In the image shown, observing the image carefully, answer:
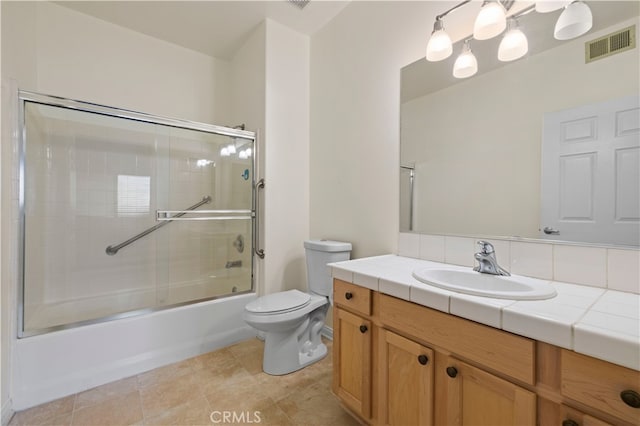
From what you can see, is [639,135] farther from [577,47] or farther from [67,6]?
[67,6]

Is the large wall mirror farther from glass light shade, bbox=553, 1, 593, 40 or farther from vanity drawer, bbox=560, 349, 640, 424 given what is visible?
vanity drawer, bbox=560, 349, 640, 424

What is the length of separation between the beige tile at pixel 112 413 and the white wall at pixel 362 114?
5.06 feet

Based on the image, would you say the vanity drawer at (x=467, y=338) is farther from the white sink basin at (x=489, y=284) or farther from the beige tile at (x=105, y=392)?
the beige tile at (x=105, y=392)

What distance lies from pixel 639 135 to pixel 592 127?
0.42ft

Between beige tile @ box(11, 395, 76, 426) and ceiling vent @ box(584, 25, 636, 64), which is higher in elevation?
ceiling vent @ box(584, 25, 636, 64)

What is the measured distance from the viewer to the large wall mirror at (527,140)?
99cm

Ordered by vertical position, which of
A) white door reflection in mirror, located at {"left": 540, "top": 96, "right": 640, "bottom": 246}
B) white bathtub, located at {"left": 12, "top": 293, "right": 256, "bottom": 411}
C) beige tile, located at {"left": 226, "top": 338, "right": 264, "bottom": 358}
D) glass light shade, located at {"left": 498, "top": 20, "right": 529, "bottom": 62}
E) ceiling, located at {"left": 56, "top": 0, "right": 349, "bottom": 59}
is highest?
ceiling, located at {"left": 56, "top": 0, "right": 349, "bottom": 59}

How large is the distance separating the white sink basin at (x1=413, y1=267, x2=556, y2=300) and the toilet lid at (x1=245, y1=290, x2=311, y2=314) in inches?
34.1

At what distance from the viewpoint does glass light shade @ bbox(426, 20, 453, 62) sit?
54.9 inches

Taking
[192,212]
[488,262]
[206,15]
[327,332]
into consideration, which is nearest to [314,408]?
[327,332]

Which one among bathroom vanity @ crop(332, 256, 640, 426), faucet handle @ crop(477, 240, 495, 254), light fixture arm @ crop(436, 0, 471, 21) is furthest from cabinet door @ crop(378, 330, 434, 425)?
light fixture arm @ crop(436, 0, 471, 21)

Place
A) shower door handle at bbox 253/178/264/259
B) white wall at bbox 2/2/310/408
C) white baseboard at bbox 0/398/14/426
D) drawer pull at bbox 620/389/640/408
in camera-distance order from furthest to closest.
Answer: shower door handle at bbox 253/178/264/259, white wall at bbox 2/2/310/408, white baseboard at bbox 0/398/14/426, drawer pull at bbox 620/389/640/408

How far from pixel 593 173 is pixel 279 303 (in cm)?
167

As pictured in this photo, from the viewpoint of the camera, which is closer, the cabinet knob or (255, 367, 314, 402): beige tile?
the cabinet knob
